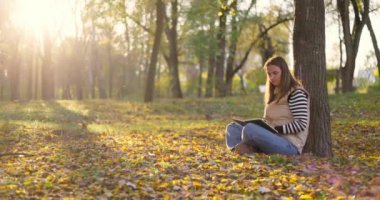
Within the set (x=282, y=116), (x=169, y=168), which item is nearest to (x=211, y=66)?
(x=282, y=116)

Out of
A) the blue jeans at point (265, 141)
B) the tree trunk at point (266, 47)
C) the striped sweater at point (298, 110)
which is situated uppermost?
the tree trunk at point (266, 47)

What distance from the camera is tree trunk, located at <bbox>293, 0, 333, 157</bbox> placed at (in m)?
8.63

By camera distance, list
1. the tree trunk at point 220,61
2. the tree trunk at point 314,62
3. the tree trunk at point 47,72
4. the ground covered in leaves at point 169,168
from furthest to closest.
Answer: the tree trunk at point 220,61, the tree trunk at point 47,72, the tree trunk at point 314,62, the ground covered in leaves at point 169,168

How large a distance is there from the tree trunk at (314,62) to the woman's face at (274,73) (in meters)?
0.92

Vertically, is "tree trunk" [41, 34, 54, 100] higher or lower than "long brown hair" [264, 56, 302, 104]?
higher

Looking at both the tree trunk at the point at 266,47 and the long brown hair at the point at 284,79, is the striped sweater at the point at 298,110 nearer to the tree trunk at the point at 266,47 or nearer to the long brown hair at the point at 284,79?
the long brown hair at the point at 284,79

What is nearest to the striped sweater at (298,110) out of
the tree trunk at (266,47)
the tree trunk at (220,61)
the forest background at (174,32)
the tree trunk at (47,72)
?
the forest background at (174,32)

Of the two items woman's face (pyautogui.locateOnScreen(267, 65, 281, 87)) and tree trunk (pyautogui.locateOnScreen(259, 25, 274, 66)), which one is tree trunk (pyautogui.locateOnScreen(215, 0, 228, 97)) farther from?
woman's face (pyautogui.locateOnScreen(267, 65, 281, 87))

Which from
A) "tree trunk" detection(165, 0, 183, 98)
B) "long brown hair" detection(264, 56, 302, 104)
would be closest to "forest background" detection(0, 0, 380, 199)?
"long brown hair" detection(264, 56, 302, 104)

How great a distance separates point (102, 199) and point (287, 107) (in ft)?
11.0

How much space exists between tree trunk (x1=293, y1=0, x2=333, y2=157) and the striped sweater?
0.93m

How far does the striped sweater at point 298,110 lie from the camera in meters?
7.82

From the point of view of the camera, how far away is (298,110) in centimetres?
784

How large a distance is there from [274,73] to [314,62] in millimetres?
1049
